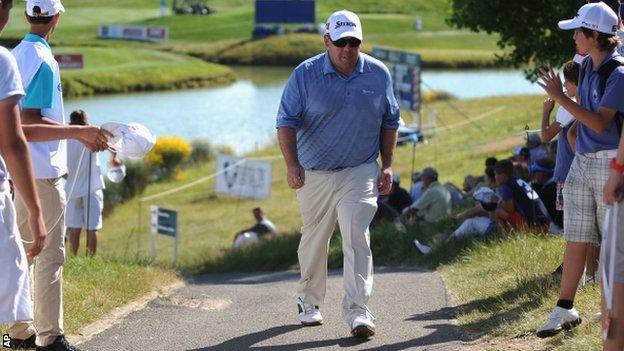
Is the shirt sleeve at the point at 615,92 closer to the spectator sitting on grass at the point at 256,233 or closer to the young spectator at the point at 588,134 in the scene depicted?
the young spectator at the point at 588,134

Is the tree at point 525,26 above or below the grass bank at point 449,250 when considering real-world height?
above

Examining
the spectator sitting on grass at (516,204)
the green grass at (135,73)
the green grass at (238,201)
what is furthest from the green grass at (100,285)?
the green grass at (135,73)

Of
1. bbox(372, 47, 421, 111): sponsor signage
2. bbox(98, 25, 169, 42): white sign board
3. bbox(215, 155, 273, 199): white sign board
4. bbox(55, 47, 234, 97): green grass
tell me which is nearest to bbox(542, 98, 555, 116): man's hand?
bbox(215, 155, 273, 199): white sign board

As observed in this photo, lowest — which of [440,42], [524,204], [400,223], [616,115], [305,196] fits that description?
[440,42]

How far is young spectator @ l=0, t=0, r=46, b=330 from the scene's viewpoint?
223 inches

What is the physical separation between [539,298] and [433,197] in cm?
769

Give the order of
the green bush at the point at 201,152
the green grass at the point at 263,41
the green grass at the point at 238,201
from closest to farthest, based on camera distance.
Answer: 1. the green grass at the point at 238,201
2. the green bush at the point at 201,152
3. the green grass at the point at 263,41

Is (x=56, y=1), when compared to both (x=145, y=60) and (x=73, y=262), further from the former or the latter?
(x=145, y=60)

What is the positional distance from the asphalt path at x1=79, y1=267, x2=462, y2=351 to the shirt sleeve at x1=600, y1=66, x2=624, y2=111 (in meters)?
1.71

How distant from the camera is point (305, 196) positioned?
27.3 ft

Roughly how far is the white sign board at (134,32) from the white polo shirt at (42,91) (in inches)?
2398

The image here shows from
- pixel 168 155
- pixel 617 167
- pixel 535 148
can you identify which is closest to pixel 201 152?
pixel 168 155

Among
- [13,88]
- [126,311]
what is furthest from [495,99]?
[13,88]

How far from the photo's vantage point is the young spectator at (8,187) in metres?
5.68
